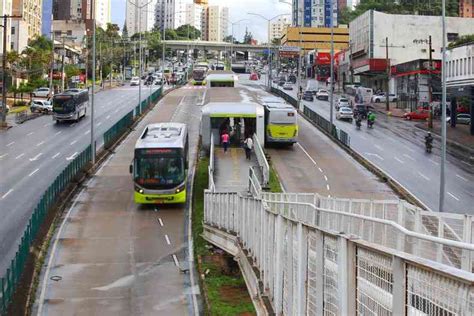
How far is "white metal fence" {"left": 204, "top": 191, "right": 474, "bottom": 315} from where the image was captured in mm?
5598

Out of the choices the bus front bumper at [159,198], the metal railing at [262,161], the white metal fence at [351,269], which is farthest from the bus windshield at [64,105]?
the white metal fence at [351,269]

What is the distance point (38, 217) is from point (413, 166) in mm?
25913

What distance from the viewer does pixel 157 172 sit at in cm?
3362

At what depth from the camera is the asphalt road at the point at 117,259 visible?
835 inches

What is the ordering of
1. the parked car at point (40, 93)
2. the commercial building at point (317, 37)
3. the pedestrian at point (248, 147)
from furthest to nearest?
the commercial building at point (317, 37), the parked car at point (40, 93), the pedestrian at point (248, 147)

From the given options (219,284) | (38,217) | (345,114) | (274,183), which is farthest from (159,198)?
(345,114)

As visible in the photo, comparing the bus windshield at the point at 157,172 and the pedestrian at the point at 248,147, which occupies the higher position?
the pedestrian at the point at 248,147

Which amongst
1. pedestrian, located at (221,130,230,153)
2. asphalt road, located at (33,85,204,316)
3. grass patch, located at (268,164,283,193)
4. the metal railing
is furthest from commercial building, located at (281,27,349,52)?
asphalt road, located at (33,85,204,316)

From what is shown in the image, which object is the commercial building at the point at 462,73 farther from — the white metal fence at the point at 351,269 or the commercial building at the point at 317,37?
the commercial building at the point at 317,37

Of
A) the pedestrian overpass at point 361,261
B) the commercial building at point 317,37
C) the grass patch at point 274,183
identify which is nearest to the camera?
the pedestrian overpass at point 361,261

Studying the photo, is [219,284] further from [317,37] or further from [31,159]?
[317,37]

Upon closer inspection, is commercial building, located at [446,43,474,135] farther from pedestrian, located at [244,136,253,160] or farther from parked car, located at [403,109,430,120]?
pedestrian, located at [244,136,253,160]

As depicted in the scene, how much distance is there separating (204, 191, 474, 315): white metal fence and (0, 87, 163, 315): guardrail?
21.6 feet

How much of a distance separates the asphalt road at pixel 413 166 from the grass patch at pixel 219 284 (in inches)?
472
